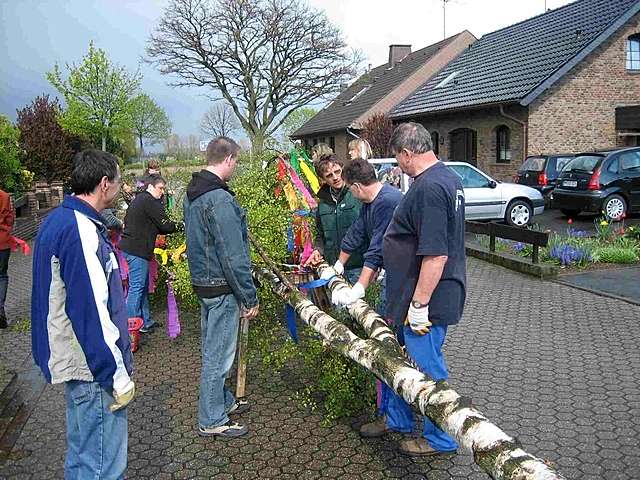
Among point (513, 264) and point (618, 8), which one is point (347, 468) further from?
point (618, 8)

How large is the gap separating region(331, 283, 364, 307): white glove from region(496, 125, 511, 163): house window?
67.5 ft

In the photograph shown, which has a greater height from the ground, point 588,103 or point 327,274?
point 588,103

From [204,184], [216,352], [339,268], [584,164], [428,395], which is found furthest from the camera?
[584,164]

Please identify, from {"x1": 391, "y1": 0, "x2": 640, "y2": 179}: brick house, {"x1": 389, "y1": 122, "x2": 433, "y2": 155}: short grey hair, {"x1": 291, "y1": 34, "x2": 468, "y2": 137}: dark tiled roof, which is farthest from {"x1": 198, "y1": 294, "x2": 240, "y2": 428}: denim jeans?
{"x1": 291, "y1": 34, "x2": 468, "y2": 137}: dark tiled roof

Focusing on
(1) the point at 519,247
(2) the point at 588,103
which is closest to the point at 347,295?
(1) the point at 519,247

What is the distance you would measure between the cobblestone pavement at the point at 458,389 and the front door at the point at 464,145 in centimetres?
1998

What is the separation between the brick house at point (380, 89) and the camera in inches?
1421

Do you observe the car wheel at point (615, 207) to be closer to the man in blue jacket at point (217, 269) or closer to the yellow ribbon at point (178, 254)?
the yellow ribbon at point (178, 254)

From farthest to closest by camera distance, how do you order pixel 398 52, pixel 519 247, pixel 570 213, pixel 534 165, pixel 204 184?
pixel 398 52 → pixel 534 165 → pixel 570 213 → pixel 519 247 → pixel 204 184

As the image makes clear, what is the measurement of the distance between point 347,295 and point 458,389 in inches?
58.6

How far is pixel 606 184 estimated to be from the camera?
15570 mm

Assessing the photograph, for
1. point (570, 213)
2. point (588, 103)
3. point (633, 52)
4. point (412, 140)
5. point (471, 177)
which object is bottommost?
point (570, 213)

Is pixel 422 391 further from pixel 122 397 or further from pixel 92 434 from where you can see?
pixel 92 434

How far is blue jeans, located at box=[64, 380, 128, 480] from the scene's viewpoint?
10.2 ft
